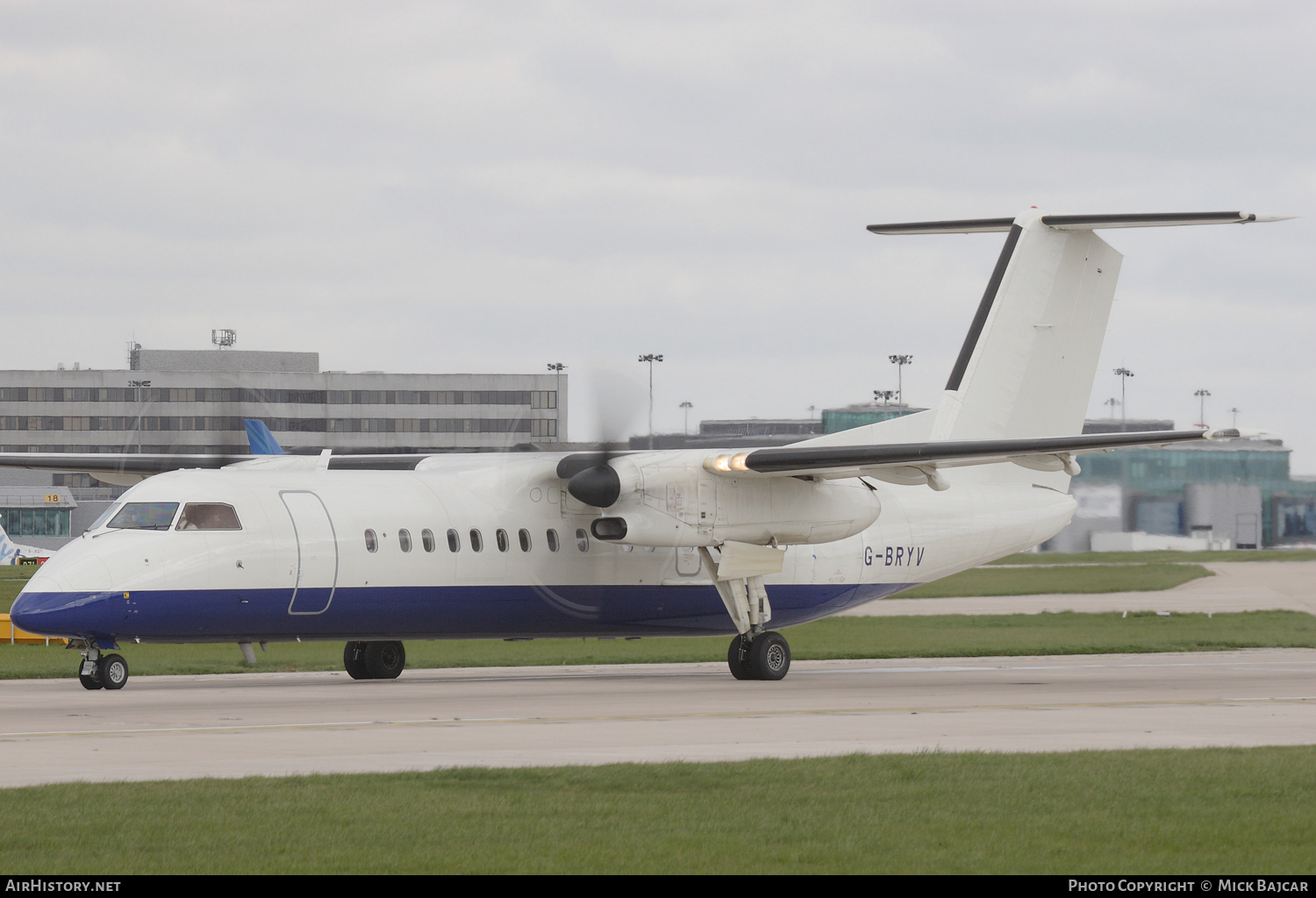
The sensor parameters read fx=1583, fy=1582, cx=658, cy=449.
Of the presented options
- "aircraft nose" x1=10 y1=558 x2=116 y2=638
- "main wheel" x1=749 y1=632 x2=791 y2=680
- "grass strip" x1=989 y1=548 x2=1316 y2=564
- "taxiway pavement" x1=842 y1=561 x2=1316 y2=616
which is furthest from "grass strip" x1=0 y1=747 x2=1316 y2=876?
"grass strip" x1=989 y1=548 x2=1316 y2=564

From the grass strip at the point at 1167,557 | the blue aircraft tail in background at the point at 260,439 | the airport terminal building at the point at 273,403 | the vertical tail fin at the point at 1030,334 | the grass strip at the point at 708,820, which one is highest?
the airport terminal building at the point at 273,403

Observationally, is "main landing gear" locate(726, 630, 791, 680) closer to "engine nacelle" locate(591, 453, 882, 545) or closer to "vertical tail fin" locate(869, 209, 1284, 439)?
"engine nacelle" locate(591, 453, 882, 545)

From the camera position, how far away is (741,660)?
22156 mm

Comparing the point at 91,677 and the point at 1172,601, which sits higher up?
the point at 91,677

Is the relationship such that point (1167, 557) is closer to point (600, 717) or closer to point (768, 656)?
point (768, 656)

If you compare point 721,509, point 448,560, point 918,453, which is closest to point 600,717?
point 448,560

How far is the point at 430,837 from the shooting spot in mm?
9234

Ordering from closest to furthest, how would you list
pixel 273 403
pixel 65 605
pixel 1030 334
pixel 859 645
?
pixel 65 605 → pixel 1030 334 → pixel 859 645 → pixel 273 403

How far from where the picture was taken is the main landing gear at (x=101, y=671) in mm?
18859

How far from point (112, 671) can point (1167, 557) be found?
41843 mm

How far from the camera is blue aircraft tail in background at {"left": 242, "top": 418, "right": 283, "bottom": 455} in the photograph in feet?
89.8

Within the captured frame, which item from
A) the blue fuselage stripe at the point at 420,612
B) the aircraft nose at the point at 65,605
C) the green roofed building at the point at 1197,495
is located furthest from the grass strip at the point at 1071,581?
the aircraft nose at the point at 65,605

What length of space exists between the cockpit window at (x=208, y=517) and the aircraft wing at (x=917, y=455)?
6.23 m

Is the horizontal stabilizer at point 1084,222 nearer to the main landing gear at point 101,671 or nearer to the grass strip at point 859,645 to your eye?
the grass strip at point 859,645
